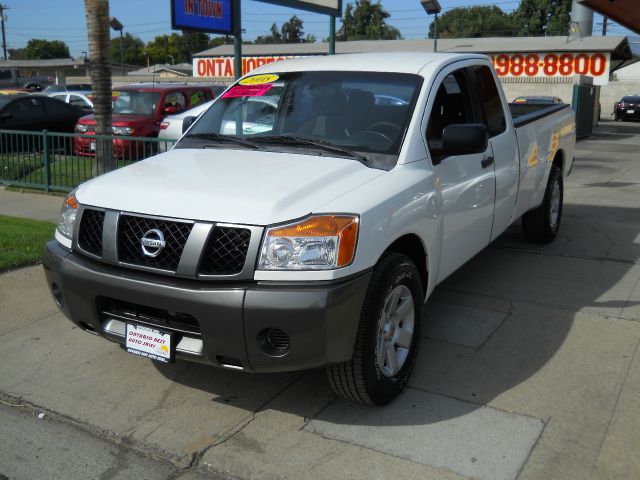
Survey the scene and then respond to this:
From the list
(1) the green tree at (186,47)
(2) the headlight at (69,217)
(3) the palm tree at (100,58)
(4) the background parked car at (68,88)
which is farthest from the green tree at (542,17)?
(2) the headlight at (69,217)

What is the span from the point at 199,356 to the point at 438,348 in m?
1.85

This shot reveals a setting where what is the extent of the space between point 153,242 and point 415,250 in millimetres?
1573

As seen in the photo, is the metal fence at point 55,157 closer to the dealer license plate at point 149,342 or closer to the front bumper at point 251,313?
the dealer license plate at point 149,342

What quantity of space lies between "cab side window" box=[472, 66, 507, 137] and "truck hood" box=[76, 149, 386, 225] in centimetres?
184

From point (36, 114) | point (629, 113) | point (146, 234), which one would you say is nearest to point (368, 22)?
point (629, 113)

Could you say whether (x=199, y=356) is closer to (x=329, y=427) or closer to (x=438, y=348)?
(x=329, y=427)

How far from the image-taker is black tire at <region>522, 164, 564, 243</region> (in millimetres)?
7164

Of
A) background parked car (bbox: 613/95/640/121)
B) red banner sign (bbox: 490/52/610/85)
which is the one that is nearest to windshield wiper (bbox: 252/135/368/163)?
red banner sign (bbox: 490/52/610/85)

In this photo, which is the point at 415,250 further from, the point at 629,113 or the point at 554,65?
the point at 629,113

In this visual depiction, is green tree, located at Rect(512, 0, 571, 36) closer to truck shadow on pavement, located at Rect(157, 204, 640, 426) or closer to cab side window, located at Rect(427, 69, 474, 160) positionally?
truck shadow on pavement, located at Rect(157, 204, 640, 426)

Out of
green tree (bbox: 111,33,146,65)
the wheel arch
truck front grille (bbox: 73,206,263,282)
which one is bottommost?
the wheel arch

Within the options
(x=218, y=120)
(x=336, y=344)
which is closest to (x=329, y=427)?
(x=336, y=344)

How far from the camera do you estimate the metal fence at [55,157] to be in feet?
33.4

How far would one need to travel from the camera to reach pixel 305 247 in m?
3.36
